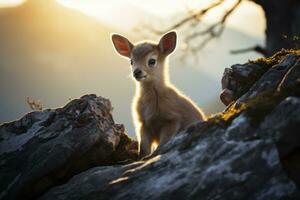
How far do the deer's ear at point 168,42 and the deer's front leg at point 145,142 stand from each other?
5.83 ft

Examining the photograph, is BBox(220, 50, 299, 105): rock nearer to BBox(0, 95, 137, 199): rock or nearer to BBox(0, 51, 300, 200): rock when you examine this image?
BBox(0, 51, 300, 200): rock

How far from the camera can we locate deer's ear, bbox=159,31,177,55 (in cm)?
971

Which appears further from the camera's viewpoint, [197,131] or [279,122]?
[197,131]

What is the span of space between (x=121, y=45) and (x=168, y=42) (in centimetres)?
88

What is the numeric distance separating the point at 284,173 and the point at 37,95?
42.7 meters

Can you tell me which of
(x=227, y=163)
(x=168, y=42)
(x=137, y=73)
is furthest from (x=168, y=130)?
Result: (x=227, y=163)

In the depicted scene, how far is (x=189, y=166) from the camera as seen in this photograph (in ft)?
18.2

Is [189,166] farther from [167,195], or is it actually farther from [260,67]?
[260,67]

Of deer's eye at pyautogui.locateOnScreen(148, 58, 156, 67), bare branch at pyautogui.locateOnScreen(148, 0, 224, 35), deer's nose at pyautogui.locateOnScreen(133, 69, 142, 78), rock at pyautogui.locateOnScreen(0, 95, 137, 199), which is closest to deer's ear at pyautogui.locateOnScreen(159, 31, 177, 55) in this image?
deer's eye at pyautogui.locateOnScreen(148, 58, 156, 67)

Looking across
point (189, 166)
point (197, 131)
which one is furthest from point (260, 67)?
point (189, 166)

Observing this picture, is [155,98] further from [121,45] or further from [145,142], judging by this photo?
[121,45]

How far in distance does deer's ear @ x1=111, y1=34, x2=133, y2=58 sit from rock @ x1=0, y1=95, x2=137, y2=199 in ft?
6.18

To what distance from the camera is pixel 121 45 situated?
1011 centimetres

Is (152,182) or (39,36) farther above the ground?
(39,36)
